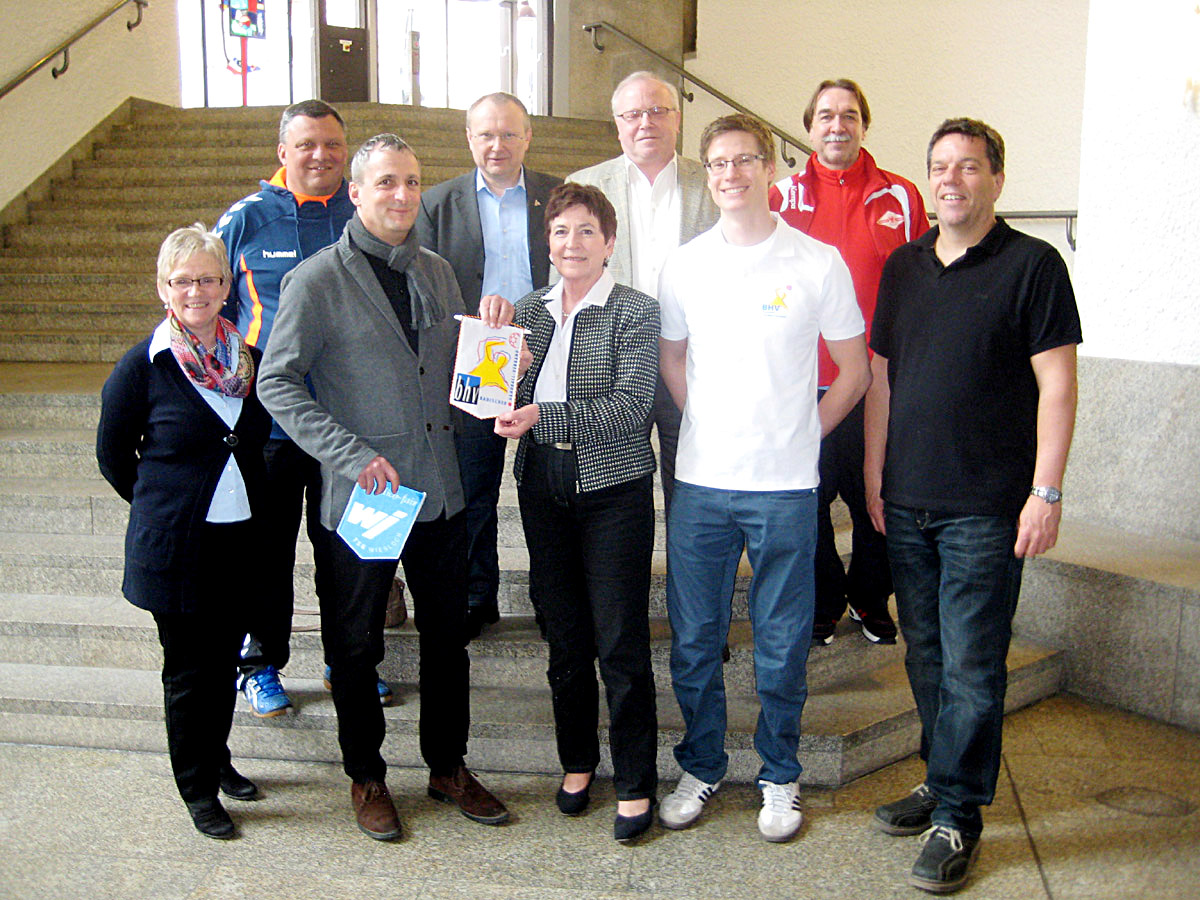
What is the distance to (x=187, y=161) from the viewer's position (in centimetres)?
862

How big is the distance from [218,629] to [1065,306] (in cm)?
216

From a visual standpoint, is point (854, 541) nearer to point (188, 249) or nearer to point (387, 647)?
point (387, 647)

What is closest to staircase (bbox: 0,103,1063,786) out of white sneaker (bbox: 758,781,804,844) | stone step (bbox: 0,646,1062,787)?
stone step (bbox: 0,646,1062,787)

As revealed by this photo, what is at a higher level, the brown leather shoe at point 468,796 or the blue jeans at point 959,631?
the blue jeans at point 959,631

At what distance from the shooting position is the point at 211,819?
268cm

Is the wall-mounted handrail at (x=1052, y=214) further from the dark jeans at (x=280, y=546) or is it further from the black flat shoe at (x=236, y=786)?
the black flat shoe at (x=236, y=786)

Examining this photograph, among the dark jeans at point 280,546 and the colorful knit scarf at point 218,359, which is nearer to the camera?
the colorful knit scarf at point 218,359

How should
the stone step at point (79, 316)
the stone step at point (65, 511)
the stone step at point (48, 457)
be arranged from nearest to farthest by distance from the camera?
the stone step at point (65, 511)
the stone step at point (48, 457)
the stone step at point (79, 316)

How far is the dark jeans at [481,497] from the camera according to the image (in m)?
3.01

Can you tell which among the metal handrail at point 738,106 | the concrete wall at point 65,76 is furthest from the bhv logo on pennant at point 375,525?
the concrete wall at point 65,76

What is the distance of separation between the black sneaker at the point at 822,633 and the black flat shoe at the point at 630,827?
889mm

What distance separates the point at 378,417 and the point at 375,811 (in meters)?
1.04

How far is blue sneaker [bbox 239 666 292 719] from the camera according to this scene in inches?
122

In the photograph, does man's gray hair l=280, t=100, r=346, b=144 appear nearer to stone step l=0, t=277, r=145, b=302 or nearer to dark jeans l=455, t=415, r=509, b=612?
dark jeans l=455, t=415, r=509, b=612
